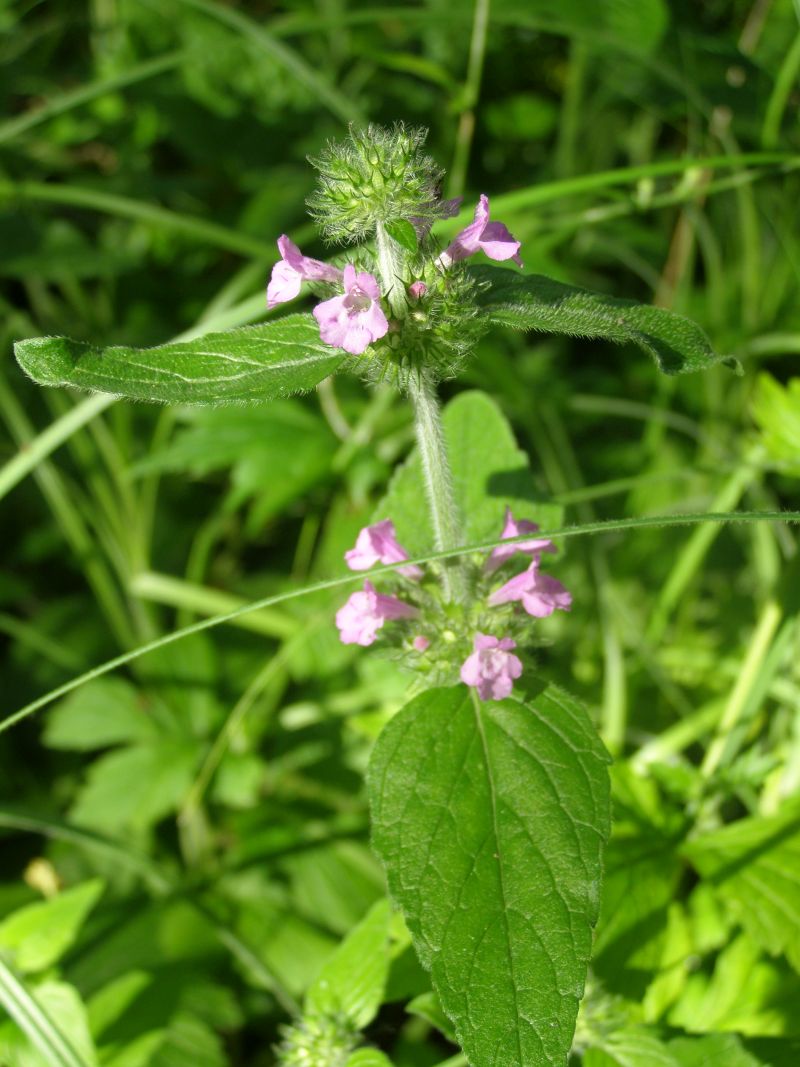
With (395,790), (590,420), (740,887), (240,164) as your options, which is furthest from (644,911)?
(240,164)

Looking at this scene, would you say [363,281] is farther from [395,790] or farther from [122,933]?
[122,933]

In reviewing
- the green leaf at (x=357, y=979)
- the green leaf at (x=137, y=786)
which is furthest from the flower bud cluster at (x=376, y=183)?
the green leaf at (x=137, y=786)

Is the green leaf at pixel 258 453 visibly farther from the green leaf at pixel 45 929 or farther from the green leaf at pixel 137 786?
the green leaf at pixel 45 929

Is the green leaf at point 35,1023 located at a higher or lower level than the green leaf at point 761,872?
lower

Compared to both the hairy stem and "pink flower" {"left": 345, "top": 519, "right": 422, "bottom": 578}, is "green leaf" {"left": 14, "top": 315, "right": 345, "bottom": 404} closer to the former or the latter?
the hairy stem

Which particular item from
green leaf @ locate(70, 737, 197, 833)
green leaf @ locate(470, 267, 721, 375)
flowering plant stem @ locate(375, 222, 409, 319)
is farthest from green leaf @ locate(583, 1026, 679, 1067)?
green leaf @ locate(70, 737, 197, 833)

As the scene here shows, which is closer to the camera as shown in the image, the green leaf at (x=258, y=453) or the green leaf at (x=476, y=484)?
the green leaf at (x=476, y=484)

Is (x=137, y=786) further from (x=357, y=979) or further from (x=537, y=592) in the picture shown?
(x=537, y=592)
